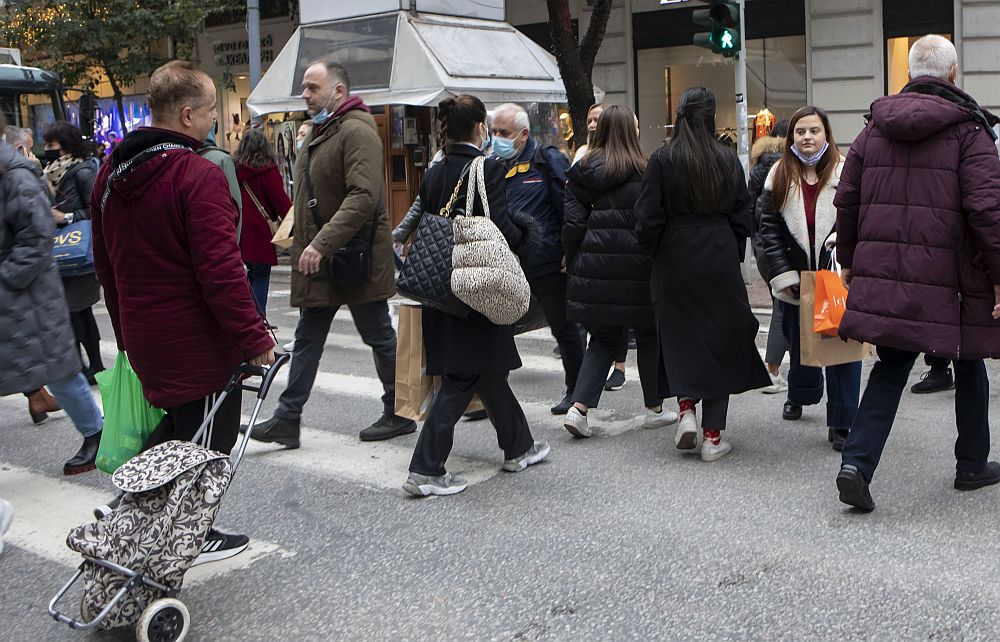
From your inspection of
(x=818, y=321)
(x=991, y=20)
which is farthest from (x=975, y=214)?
(x=991, y=20)

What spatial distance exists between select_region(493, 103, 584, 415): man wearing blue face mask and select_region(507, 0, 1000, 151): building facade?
9325 millimetres

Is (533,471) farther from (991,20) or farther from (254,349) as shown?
(991,20)

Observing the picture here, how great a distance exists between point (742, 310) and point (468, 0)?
546 inches

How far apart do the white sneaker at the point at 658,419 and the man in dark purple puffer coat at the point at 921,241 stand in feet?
6.22

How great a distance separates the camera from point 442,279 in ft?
17.2

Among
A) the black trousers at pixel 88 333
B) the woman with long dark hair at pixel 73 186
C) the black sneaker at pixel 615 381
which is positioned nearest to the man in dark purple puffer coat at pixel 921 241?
the black sneaker at pixel 615 381

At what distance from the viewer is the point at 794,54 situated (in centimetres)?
1831

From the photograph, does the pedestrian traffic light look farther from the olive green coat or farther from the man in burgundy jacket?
the man in burgundy jacket

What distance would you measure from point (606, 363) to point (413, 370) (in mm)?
1243

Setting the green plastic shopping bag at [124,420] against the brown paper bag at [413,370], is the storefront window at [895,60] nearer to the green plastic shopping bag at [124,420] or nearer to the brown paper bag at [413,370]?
the brown paper bag at [413,370]

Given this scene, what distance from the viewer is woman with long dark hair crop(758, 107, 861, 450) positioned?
596cm

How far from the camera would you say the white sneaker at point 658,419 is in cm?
666

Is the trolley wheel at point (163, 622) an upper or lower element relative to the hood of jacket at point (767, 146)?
lower

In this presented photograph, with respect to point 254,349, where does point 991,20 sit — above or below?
above
